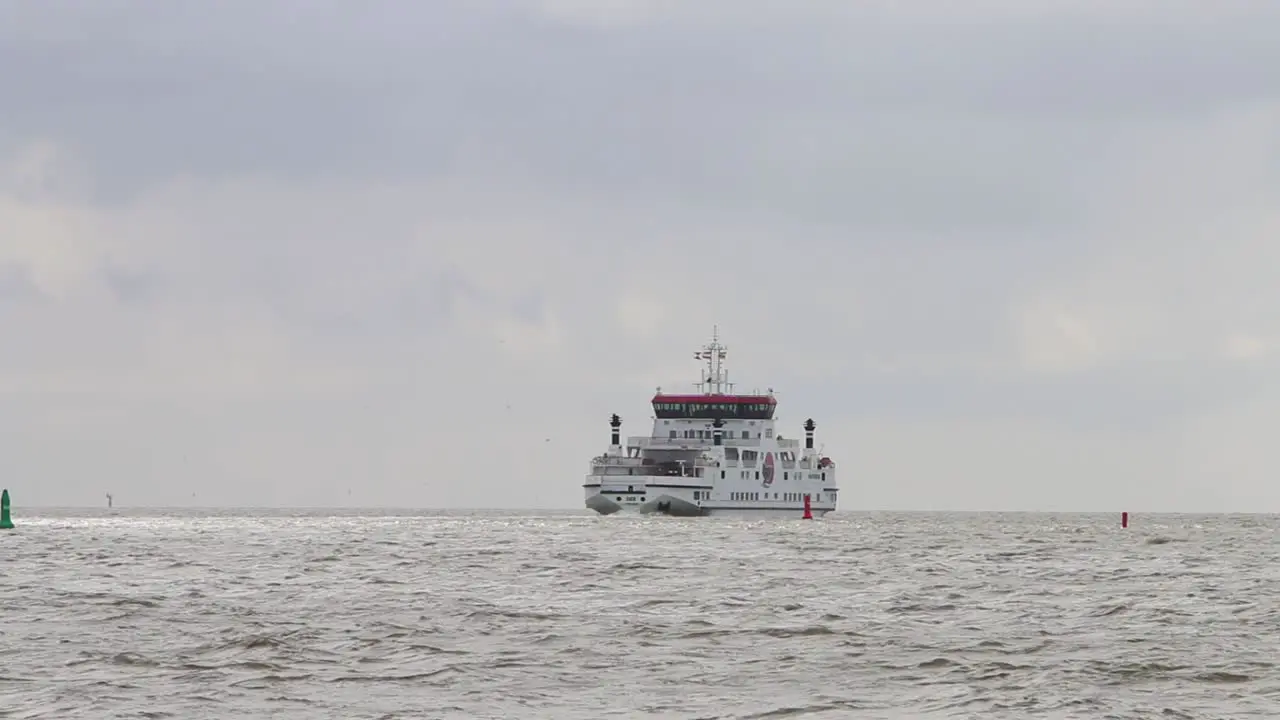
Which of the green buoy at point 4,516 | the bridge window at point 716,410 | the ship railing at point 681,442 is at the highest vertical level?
the bridge window at point 716,410

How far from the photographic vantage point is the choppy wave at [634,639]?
A: 22719 millimetres

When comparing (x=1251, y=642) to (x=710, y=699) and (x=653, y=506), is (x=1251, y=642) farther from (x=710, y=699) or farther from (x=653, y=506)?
(x=653, y=506)

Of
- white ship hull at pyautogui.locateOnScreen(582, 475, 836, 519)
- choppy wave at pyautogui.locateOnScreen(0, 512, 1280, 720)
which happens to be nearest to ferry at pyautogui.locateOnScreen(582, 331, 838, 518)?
white ship hull at pyautogui.locateOnScreen(582, 475, 836, 519)

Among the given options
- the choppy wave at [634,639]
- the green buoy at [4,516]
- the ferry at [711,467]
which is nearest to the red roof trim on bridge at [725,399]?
the ferry at [711,467]

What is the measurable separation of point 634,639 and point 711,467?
335 feet

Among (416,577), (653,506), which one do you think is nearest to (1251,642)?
(416,577)

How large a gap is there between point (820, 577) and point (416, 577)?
9.95 m

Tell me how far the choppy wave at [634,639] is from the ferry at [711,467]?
7530 cm

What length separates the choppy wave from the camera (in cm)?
2272

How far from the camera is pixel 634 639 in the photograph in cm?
3003

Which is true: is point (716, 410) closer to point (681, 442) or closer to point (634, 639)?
point (681, 442)

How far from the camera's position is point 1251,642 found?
29156mm

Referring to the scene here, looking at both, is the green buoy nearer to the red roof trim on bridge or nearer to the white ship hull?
the white ship hull

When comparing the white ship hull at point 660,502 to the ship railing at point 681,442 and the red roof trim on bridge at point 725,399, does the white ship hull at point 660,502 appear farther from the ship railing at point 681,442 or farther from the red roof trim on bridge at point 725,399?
the red roof trim on bridge at point 725,399
